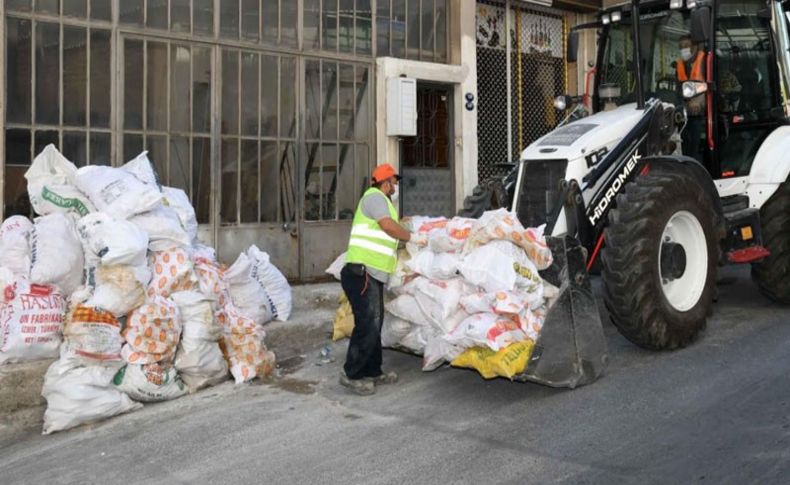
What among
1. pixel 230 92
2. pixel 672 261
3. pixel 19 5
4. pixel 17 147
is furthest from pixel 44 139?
pixel 672 261

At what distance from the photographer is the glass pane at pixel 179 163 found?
8.41 metres

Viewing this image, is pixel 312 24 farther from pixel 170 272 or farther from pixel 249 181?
pixel 170 272

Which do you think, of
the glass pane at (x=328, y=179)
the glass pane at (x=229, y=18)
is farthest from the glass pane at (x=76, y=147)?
the glass pane at (x=328, y=179)

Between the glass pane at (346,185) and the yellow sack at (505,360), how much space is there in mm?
4842

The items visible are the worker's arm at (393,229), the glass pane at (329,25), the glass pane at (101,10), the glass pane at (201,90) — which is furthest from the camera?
the glass pane at (329,25)

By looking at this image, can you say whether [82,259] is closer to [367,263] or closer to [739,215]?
[367,263]

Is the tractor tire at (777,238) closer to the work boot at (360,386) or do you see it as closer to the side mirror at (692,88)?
the side mirror at (692,88)

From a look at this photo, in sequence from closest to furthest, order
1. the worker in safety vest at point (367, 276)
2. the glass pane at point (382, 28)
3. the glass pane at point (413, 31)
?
the worker in safety vest at point (367, 276)
the glass pane at point (382, 28)
the glass pane at point (413, 31)

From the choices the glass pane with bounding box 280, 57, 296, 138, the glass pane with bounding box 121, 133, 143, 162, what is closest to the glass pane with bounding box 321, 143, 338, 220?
the glass pane with bounding box 280, 57, 296, 138

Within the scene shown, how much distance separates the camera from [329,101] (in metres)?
9.71

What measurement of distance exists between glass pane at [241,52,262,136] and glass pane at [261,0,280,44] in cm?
30

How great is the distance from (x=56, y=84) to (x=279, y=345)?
10.8 feet

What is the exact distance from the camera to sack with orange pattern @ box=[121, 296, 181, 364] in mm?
5637

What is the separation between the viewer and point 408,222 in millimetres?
6133
